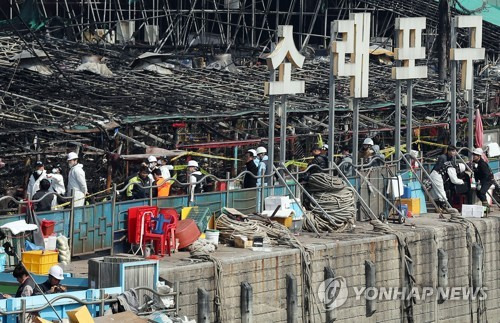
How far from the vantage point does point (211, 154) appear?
34.7 m

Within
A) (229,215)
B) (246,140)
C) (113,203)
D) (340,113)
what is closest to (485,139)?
(340,113)

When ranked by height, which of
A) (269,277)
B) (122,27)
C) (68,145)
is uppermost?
(122,27)

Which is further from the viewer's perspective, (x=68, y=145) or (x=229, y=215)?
(x=68, y=145)

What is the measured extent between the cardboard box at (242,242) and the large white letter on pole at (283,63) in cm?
353

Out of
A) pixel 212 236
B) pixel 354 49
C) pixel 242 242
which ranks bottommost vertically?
pixel 242 242

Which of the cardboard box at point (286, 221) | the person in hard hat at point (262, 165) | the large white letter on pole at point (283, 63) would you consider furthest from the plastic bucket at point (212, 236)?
the large white letter on pole at point (283, 63)

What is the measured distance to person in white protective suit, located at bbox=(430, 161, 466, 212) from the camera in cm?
3050

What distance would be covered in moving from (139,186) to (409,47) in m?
8.27

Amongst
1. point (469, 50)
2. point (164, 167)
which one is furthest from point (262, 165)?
point (469, 50)

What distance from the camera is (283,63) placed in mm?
27625

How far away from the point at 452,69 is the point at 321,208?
7.01 meters

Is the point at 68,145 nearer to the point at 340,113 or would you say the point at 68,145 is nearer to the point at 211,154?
the point at 211,154

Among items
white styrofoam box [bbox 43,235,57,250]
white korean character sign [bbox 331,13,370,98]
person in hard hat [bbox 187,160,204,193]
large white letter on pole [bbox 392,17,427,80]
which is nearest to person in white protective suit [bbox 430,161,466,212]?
large white letter on pole [bbox 392,17,427,80]

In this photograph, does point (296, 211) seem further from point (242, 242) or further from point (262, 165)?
point (262, 165)
